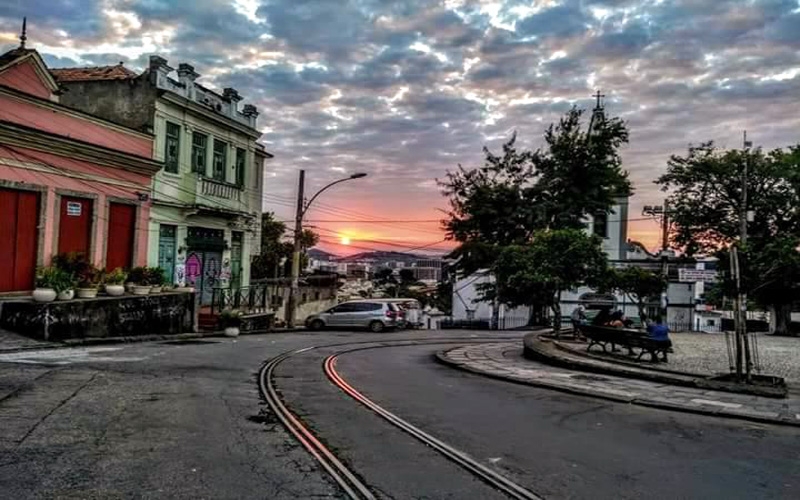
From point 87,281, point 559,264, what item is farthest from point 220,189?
point 559,264

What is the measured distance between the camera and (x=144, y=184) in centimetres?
2473

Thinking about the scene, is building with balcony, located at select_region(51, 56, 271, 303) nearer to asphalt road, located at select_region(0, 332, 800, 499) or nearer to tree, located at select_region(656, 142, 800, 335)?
asphalt road, located at select_region(0, 332, 800, 499)

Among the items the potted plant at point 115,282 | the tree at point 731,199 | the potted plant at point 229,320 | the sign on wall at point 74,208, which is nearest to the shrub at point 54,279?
the potted plant at point 115,282

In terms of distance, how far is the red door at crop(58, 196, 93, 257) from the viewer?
21.1m

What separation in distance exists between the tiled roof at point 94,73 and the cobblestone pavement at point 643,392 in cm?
1906

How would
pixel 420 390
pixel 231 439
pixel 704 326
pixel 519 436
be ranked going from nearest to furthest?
pixel 231 439, pixel 519 436, pixel 420 390, pixel 704 326

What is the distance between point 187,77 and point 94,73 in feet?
13.9

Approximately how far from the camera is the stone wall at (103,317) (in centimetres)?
1752

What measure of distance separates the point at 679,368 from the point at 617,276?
30.6 ft

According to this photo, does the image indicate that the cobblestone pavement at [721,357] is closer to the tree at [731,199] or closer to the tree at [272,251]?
the tree at [731,199]

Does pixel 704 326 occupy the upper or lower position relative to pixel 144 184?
lower

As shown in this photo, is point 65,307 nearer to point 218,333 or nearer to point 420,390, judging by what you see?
point 218,333

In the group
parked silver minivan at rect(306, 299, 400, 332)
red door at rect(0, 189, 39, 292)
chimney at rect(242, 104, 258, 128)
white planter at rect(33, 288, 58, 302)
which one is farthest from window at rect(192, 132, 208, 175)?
white planter at rect(33, 288, 58, 302)

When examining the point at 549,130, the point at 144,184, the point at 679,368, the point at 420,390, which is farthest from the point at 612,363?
the point at 549,130
